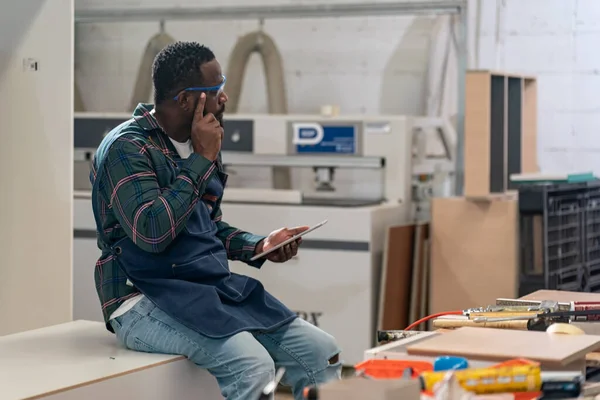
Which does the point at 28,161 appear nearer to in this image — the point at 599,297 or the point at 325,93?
the point at 599,297

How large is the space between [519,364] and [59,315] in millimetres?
1939

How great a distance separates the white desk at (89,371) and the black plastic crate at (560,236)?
4.70 ft

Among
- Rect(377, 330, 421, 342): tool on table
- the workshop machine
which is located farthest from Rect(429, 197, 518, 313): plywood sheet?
Rect(377, 330, 421, 342): tool on table

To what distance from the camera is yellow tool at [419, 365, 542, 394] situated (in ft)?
3.80

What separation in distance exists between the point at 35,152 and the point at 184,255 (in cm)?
89

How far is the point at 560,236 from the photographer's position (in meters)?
3.30

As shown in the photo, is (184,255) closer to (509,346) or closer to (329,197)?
(509,346)

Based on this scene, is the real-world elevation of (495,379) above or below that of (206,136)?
below

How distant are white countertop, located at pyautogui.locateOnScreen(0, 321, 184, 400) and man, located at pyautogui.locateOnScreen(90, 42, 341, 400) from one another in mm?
59

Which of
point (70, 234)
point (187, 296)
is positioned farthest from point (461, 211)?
point (187, 296)

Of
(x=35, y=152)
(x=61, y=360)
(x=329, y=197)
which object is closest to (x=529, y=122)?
(x=329, y=197)

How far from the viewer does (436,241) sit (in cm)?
396

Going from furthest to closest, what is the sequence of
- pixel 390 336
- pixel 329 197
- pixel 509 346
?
pixel 329 197, pixel 390 336, pixel 509 346

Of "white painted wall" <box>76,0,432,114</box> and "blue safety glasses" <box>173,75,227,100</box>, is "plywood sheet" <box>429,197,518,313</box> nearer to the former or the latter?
"white painted wall" <box>76,0,432,114</box>
